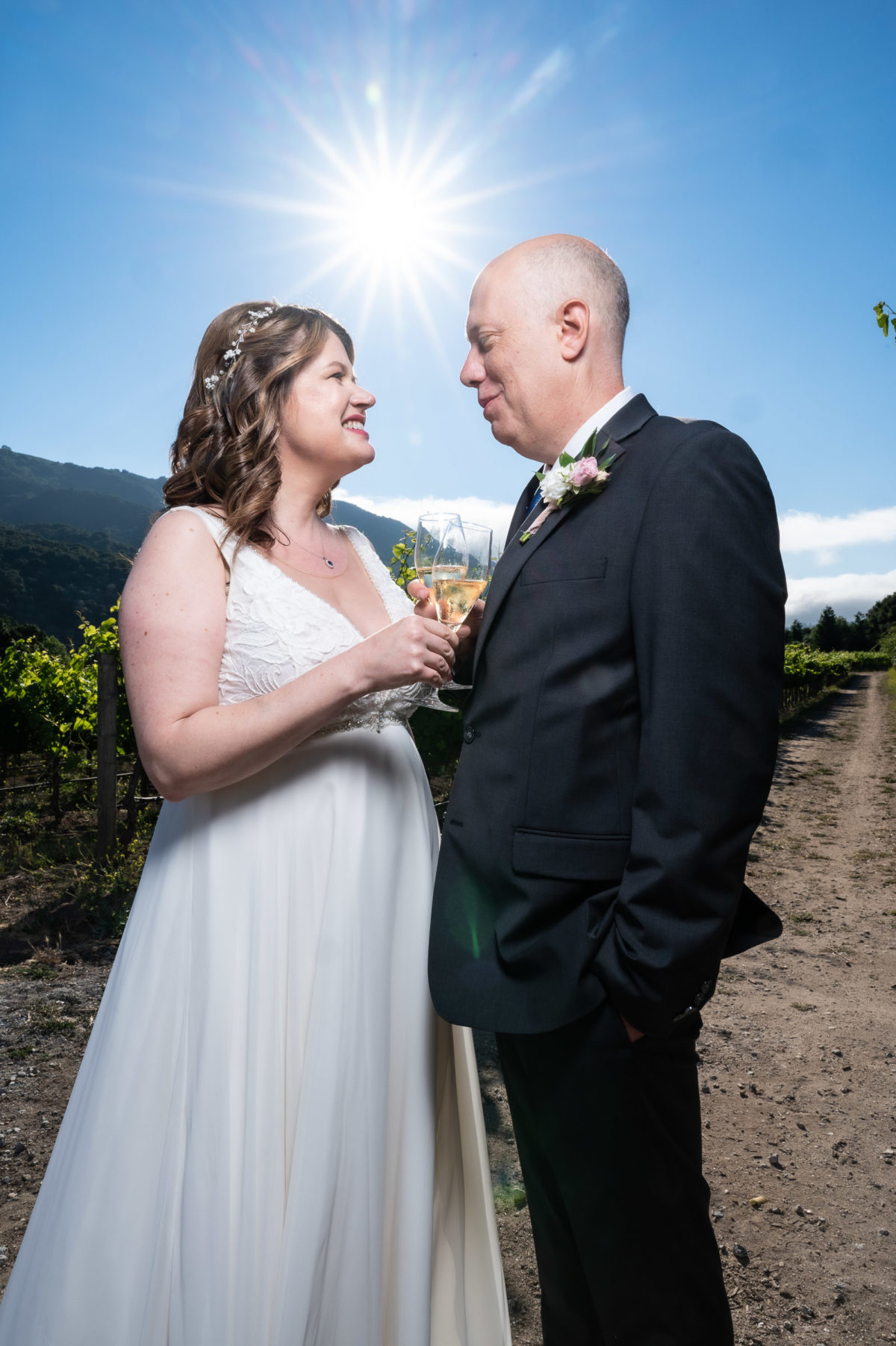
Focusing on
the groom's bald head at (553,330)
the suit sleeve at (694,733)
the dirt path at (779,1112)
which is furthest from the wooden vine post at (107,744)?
the suit sleeve at (694,733)

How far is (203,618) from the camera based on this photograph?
81.9 inches

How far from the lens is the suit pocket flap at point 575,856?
1.76 meters

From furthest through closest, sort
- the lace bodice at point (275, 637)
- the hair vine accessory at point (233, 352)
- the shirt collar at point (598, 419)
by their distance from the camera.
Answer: the hair vine accessory at point (233, 352) → the lace bodice at point (275, 637) → the shirt collar at point (598, 419)

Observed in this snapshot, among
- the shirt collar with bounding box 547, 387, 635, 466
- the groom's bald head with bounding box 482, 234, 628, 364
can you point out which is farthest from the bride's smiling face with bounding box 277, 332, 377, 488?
the shirt collar with bounding box 547, 387, 635, 466

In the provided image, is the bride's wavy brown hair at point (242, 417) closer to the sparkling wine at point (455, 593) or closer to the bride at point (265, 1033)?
the bride at point (265, 1033)

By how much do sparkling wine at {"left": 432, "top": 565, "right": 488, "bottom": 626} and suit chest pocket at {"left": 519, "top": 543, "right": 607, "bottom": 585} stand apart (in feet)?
0.54

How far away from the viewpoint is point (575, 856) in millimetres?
1766

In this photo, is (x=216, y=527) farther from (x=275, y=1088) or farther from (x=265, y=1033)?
(x=275, y=1088)

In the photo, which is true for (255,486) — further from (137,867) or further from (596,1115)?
(137,867)

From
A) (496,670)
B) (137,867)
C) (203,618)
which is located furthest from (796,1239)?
(137,867)

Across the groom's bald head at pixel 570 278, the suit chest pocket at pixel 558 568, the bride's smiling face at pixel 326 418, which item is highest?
the groom's bald head at pixel 570 278

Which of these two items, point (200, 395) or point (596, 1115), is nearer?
point (596, 1115)

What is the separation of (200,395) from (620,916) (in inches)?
77.2

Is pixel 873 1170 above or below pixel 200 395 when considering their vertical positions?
below
